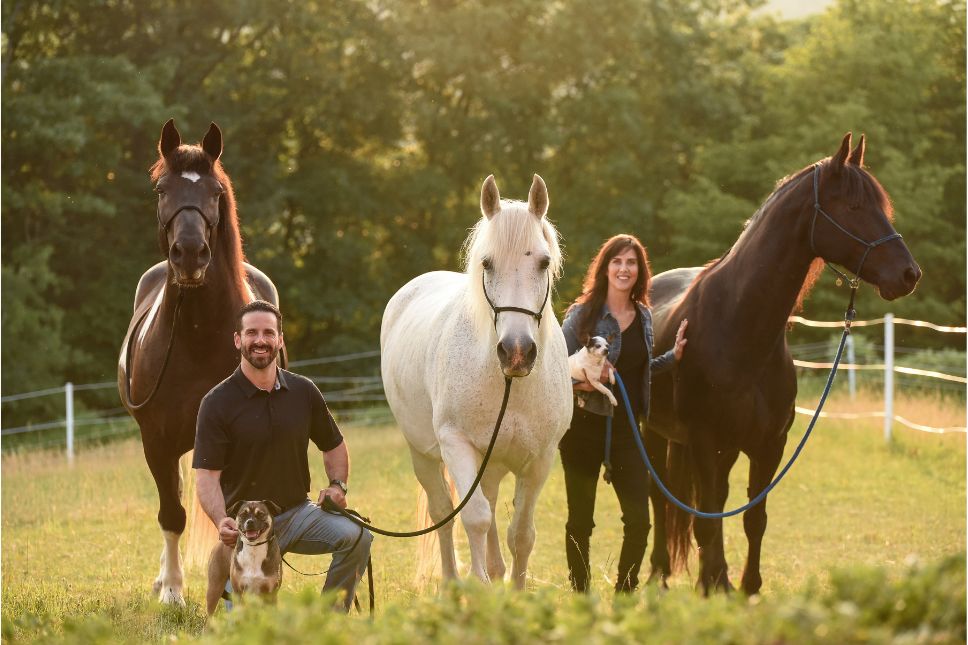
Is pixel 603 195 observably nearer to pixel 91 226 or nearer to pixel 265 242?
pixel 265 242

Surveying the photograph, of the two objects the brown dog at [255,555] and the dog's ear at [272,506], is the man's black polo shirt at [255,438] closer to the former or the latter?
the dog's ear at [272,506]

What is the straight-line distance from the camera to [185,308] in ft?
18.2

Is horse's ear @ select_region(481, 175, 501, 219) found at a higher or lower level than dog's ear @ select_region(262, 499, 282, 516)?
higher

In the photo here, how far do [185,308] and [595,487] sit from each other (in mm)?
2289

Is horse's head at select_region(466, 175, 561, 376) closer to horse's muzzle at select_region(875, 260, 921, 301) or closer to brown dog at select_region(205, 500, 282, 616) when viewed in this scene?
brown dog at select_region(205, 500, 282, 616)

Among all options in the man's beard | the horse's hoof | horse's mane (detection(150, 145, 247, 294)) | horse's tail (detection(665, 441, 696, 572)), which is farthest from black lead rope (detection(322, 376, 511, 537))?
horse's tail (detection(665, 441, 696, 572))

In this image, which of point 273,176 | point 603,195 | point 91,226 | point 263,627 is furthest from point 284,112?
point 263,627

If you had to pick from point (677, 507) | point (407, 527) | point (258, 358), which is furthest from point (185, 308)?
point (407, 527)

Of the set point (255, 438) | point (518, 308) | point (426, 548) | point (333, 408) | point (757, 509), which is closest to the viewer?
point (518, 308)

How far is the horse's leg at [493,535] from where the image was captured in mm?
5234

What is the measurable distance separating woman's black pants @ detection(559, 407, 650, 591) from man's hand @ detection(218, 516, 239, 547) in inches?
81.4

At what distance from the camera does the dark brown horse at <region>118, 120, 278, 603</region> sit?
5.20 meters

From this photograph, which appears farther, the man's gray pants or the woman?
the woman

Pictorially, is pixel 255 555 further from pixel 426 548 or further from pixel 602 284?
pixel 602 284
